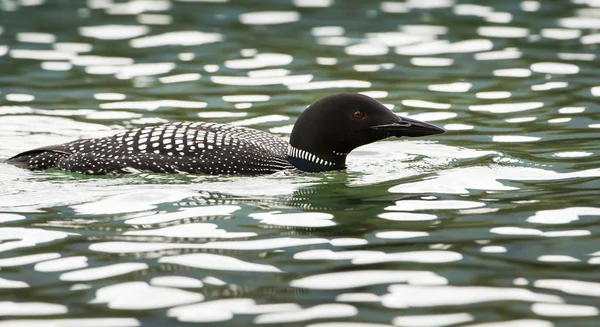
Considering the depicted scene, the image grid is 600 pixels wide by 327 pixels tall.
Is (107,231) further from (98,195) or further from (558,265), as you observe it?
(558,265)

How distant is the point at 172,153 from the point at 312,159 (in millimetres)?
953

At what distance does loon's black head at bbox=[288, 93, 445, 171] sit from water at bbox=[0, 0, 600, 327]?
18 centimetres

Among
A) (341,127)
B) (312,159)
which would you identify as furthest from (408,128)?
(312,159)

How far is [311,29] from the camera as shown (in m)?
13.9

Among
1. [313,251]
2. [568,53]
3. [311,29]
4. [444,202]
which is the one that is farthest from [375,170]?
[311,29]

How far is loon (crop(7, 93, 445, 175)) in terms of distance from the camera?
7730 millimetres

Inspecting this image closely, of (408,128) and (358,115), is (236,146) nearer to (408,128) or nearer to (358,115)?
(358,115)

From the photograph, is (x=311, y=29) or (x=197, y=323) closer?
(x=197, y=323)

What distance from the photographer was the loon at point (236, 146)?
7730mm

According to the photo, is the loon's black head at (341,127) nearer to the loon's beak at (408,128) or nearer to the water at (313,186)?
the loon's beak at (408,128)

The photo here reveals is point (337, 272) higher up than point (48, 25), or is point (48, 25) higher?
point (48, 25)

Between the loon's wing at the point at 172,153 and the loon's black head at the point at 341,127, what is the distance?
0.59ft

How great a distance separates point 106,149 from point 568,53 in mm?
6194

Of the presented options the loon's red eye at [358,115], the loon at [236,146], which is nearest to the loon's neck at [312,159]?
the loon at [236,146]
